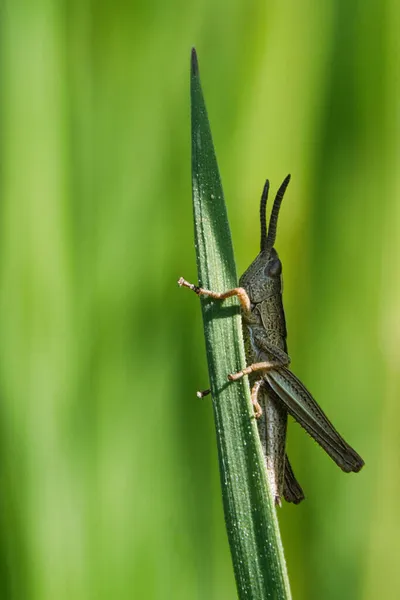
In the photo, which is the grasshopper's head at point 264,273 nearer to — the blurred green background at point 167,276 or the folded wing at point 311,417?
the blurred green background at point 167,276

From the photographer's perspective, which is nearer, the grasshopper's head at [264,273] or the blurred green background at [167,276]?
the blurred green background at [167,276]

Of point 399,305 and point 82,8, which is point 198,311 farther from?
point 82,8

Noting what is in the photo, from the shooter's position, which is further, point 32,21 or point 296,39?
point 296,39

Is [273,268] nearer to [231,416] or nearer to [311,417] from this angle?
[311,417]

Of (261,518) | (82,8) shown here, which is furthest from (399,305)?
(82,8)

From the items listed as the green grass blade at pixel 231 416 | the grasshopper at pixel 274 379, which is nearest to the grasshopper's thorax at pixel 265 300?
the grasshopper at pixel 274 379

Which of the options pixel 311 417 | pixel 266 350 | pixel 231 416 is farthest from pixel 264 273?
pixel 231 416
